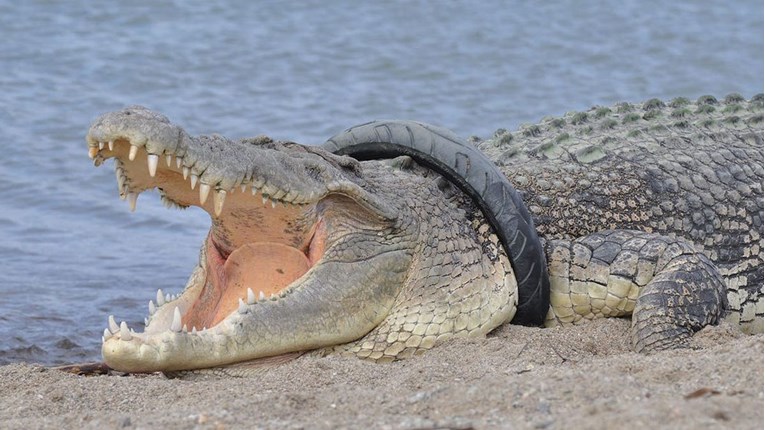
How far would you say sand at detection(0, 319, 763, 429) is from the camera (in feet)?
10.8

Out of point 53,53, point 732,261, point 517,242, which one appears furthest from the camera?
point 53,53

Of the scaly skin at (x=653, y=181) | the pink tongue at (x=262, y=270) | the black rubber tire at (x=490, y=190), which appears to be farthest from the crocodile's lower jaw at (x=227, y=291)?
the scaly skin at (x=653, y=181)

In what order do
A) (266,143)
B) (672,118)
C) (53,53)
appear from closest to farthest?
(266,143)
(672,118)
(53,53)

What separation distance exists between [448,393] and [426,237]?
4.65 feet

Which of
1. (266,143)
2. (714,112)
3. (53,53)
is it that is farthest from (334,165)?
(53,53)

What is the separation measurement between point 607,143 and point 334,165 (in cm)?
184

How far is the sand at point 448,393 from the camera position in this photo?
3.30m

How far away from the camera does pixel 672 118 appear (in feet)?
21.6

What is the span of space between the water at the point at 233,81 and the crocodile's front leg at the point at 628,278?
2.52 metres

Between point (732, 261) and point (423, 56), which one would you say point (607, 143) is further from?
point (423, 56)

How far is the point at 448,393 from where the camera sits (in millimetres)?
3701

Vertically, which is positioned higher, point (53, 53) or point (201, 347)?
point (53, 53)

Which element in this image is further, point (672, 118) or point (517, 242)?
point (672, 118)

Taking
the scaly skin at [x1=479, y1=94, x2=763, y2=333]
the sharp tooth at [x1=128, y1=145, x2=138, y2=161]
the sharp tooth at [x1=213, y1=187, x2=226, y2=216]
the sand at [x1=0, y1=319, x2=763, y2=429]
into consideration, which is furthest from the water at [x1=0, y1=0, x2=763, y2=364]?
the scaly skin at [x1=479, y1=94, x2=763, y2=333]
